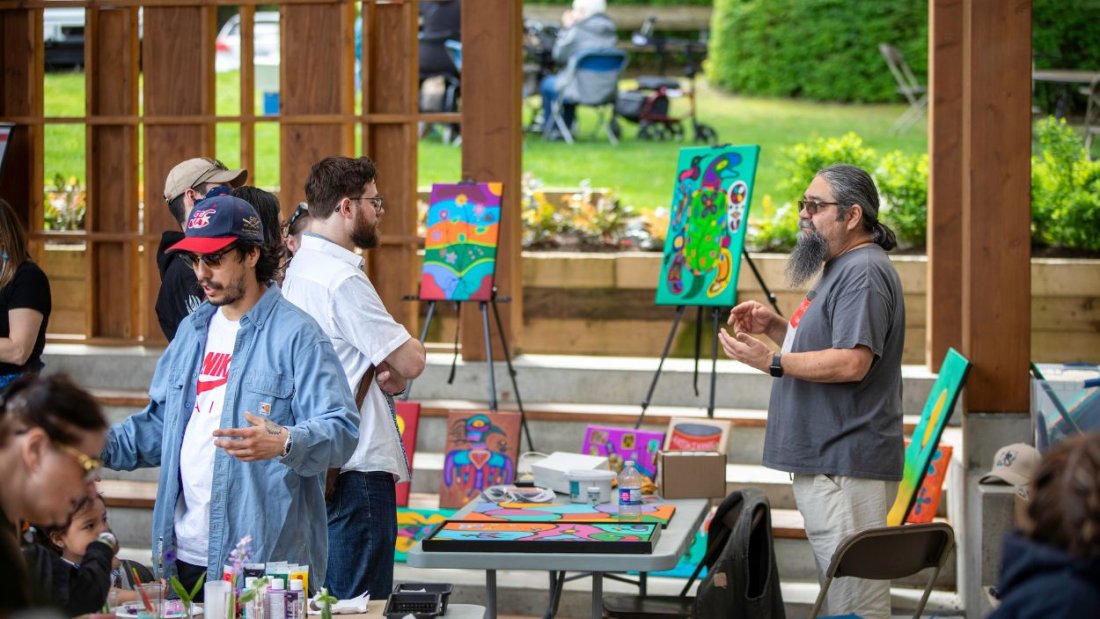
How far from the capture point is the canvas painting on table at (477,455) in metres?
5.98

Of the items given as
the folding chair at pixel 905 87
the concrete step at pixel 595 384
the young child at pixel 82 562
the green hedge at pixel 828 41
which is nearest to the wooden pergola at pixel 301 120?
the concrete step at pixel 595 384

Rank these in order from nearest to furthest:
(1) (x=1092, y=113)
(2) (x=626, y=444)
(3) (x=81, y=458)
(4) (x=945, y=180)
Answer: (3) (x=81, y=458)
(2) (x=626, y=444)
(4) (x=945, y=180)
(1) (x=1092, y=113)

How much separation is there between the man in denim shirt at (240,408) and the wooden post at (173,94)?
4157mm

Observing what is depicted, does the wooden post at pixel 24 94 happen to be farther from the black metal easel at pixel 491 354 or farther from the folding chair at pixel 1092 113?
the folding chair at pixel 1092 113

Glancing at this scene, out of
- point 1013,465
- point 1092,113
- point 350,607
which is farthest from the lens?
point 1092,113

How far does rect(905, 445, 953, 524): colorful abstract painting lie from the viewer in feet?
18.5

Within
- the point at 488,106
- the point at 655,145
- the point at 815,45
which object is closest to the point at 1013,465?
the point at 488,106

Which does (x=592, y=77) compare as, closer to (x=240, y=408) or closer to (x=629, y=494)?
(x=629, y=494)

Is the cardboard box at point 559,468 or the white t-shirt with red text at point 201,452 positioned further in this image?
the cardboard box at point 559,468

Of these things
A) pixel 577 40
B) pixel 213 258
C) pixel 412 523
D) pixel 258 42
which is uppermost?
pixel 258 42

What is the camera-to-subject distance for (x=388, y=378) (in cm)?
380

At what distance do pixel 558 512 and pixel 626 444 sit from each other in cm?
164

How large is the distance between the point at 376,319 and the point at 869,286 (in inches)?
56.6

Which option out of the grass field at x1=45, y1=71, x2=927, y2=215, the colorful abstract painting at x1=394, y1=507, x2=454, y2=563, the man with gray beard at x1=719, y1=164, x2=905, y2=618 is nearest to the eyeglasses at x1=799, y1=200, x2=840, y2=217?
the man with gray beard at x1=719, y1=164, x2=905, y2=618
